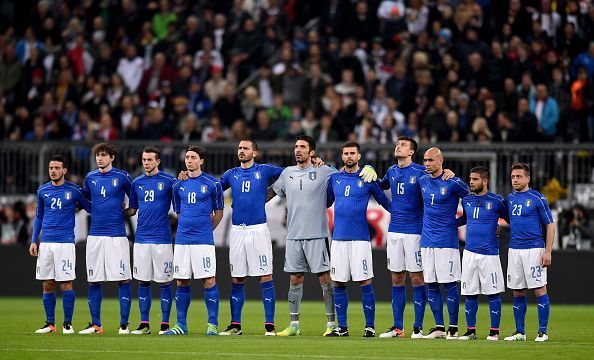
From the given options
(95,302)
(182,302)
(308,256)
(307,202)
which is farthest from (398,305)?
(95,302)

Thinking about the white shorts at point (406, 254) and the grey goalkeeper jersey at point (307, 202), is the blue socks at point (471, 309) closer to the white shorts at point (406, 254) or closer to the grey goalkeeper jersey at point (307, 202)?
the white shorts at point (406, 254)

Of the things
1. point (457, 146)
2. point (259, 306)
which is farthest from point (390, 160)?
point (259, 306)

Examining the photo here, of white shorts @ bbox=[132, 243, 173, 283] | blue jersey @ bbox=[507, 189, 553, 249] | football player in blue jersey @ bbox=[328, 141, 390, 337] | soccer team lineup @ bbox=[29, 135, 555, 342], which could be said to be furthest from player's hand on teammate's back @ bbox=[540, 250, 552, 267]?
white shorts @ bbox=[132, 243, 173, 283]

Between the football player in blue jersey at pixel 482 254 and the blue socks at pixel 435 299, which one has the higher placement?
the football player in blue jersey at pixel 482 254

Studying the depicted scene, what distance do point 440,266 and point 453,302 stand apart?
20.8 inches

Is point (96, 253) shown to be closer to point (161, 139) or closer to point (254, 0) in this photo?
point (161, 139)

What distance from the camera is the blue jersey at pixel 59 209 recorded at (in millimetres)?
18188

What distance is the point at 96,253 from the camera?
59.4 feet

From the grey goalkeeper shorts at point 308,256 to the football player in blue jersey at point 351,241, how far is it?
20 cm

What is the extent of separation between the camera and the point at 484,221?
679 inches

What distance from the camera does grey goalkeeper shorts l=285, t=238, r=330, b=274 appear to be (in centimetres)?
1778

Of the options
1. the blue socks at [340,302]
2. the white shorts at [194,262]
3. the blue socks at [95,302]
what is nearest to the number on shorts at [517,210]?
the blue socks at [340,302]

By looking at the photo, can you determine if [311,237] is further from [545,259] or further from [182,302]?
[545,259]

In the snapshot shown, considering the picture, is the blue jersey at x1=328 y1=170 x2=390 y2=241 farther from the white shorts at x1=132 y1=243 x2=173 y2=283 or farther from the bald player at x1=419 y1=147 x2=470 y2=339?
the white shorts at x1=132 y1=243 x2=173 y2=283
